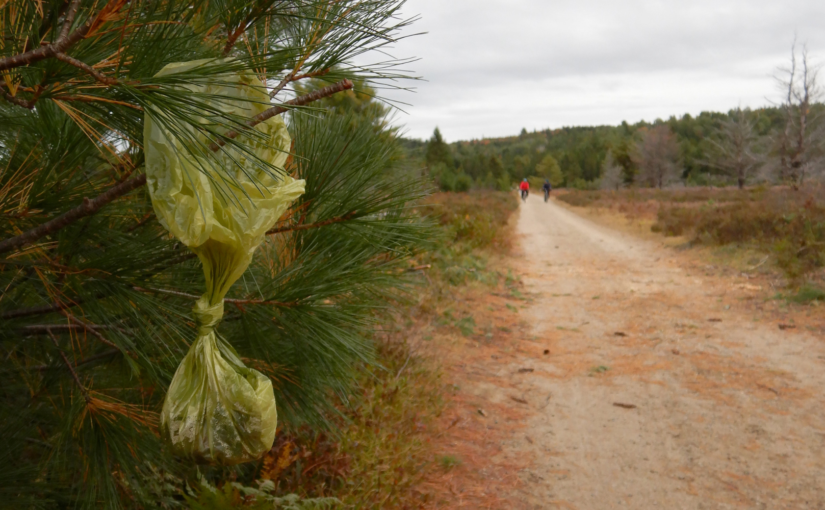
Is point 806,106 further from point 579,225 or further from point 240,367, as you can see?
point 240,367

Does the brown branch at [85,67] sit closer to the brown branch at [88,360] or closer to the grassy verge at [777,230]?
the brown branch at [88,360]

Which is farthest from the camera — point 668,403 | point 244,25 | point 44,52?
point 668,403

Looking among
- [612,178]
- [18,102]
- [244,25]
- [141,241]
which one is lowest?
[141,241]

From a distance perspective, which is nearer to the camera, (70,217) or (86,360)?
(70,217)

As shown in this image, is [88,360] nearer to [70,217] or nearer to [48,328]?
[48,328]

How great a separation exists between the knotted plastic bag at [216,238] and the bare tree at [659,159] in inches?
2178

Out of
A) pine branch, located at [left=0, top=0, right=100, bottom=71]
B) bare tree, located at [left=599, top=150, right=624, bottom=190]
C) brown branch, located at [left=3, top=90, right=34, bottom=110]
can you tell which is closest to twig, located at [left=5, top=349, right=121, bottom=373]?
brown branch, located at [left=3, top=90, right=34, bottom=110]

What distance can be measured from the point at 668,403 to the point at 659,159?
52067 mm

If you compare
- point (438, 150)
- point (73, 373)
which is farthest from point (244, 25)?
point (438, 150)

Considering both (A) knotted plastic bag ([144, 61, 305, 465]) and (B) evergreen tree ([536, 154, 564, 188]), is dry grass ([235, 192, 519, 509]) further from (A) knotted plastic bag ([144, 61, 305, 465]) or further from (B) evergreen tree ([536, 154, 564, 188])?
(B) evergreen tree ([536, 154, 564, 188])

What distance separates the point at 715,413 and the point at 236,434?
4388 mm

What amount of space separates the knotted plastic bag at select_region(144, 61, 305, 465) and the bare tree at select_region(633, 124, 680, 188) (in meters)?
55.3

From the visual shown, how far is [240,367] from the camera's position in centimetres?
120

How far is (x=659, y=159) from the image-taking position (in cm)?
5153
